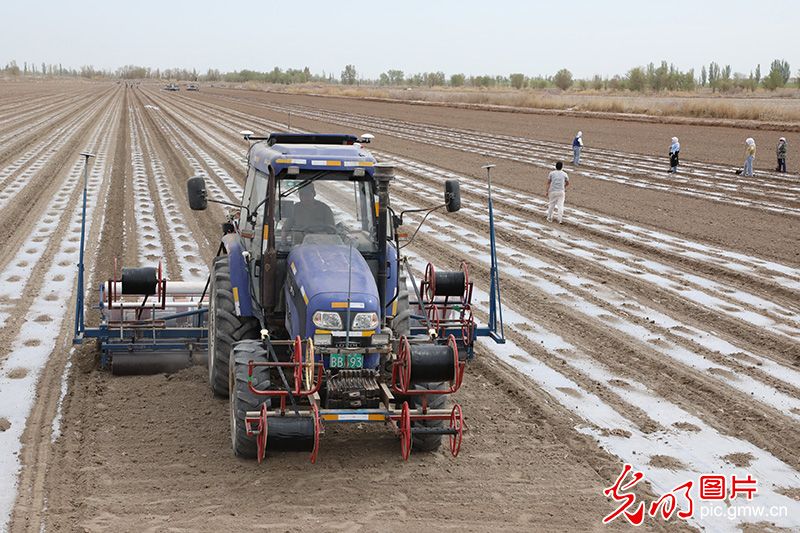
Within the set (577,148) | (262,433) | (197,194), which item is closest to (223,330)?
(197,194)

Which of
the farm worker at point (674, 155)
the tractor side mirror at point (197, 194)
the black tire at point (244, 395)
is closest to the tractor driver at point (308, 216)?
the tractor side mirror at point (197, 194)

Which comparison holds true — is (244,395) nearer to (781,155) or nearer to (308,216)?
(308,216)

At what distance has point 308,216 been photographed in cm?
834

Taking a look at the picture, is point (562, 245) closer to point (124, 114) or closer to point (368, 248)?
point (368, 248)

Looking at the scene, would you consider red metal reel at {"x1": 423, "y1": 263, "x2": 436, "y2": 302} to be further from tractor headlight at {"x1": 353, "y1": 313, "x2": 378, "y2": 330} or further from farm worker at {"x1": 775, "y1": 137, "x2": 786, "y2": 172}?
farm worker at {"x1": 775, "y1": 137, "x2": 786, "y2": 172}

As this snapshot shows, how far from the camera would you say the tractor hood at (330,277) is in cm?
725

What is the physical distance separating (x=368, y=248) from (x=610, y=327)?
16.0 feet

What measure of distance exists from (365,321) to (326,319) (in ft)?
1.01

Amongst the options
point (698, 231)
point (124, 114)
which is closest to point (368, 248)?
point (698, 231)

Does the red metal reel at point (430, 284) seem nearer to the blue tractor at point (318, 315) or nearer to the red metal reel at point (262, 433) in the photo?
the blue tractor at point (318, 315)

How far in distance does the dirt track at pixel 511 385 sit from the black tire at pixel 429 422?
0.10m

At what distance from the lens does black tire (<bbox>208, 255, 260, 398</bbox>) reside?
27.7 ft

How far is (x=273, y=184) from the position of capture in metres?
8.16

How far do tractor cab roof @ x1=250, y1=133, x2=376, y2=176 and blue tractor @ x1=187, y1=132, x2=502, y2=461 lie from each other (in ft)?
0.04
